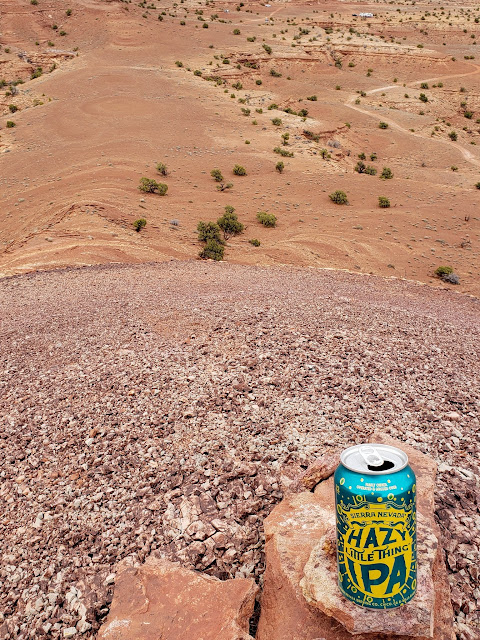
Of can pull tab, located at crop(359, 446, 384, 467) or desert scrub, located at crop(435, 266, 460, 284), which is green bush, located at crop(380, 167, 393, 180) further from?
can pull tab, located at crop(359, 446, 384, 467)

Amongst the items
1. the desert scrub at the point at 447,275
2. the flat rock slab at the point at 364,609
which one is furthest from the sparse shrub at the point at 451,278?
the flat rock slab at the point at 364,609

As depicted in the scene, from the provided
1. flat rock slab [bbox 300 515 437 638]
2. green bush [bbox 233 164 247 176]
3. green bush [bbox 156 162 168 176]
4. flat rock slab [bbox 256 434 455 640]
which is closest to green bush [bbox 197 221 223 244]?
green bush [bbox 156 162 168 176]

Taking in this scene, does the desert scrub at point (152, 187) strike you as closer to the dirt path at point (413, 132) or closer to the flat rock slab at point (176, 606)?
the flat rock slab at point (176, 606)

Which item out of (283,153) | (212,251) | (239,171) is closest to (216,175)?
(239,171)

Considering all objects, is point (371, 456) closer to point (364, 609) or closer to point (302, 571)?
point (364, 609)

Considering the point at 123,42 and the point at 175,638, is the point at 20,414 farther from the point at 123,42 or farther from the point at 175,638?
the point at 123,42

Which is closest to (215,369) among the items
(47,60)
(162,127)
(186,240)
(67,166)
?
(186,240)
